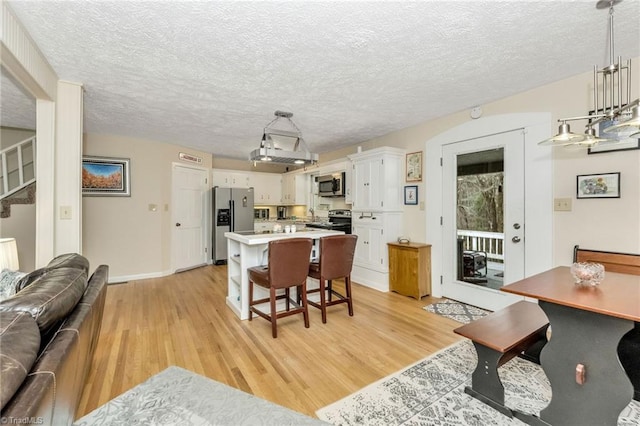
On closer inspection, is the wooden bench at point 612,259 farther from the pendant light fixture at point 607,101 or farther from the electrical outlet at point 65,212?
the electrical outlet at point 65,212

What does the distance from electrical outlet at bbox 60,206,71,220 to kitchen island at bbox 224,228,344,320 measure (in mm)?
1477

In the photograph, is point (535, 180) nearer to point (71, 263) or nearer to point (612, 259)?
point (612, 259)

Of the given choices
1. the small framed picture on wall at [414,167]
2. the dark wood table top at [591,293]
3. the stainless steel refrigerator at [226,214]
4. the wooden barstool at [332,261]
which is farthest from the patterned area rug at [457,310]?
the stainless steel refrigerator at [226,214]

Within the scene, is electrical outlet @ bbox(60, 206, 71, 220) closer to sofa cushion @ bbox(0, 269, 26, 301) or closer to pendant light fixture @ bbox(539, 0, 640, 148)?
sofa cushion @ bbox(0, 269, 26, 301)

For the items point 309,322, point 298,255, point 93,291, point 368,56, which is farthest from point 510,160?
point 93,291

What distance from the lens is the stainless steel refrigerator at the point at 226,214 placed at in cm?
602

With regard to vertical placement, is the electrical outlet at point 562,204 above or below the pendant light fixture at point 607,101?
below

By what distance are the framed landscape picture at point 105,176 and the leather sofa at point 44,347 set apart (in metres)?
3.59

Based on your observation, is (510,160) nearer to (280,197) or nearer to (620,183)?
(620,183)

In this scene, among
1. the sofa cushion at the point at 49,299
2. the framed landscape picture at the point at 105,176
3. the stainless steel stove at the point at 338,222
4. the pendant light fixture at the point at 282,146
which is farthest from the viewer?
the stainless steel stove at the point at 338,222

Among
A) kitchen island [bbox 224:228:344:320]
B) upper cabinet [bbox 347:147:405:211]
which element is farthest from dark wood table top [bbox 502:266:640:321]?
upper cabinet [bbox 347:147:405:211]

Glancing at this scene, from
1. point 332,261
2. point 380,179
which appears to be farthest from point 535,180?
point 332,261

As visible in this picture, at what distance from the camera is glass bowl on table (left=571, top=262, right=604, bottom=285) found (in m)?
1.71

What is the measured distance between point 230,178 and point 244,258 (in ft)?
13.2
